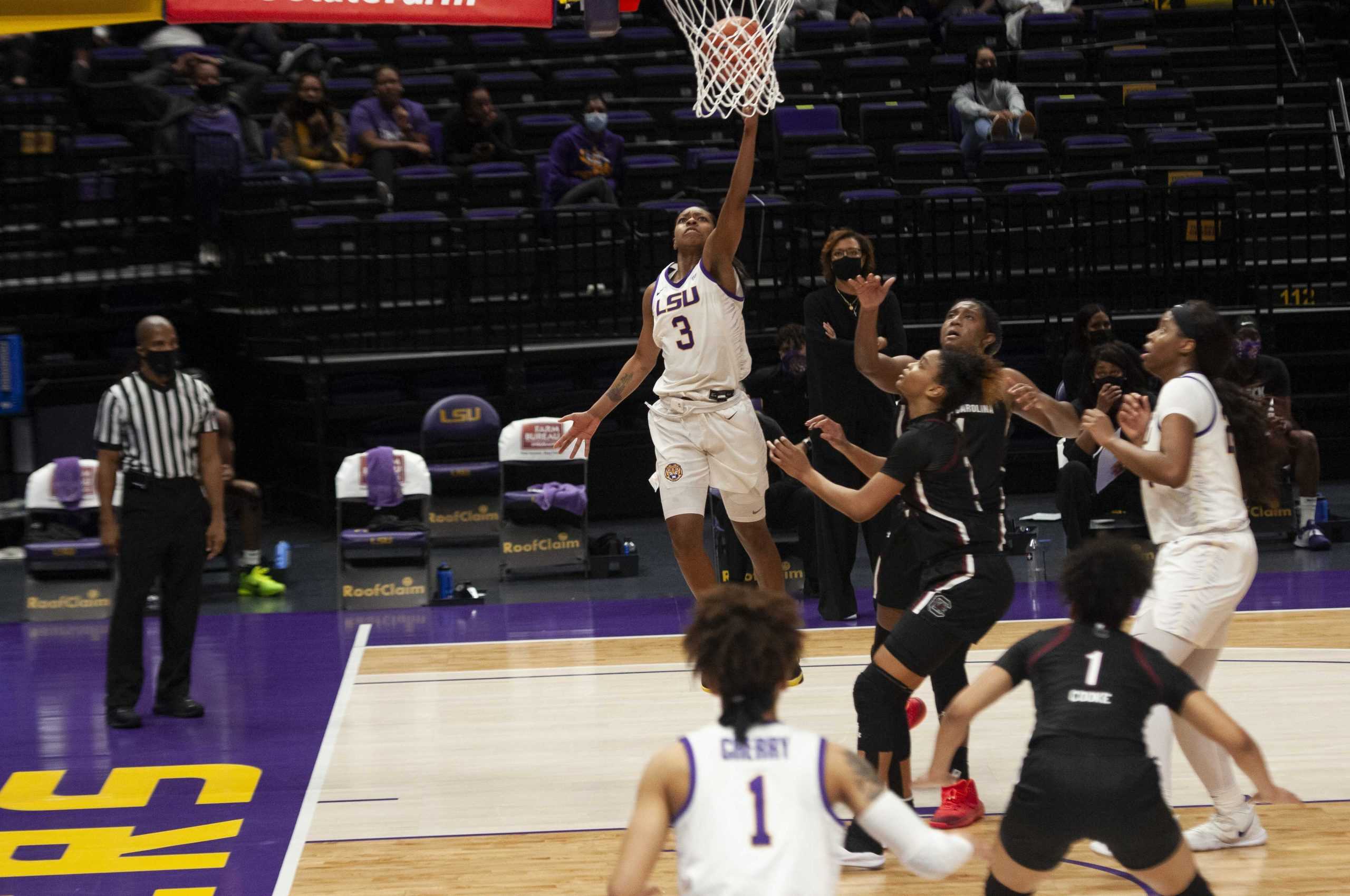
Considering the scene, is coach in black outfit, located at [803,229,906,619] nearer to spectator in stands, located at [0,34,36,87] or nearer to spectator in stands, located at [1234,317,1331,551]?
spectator in stands, located at [1234,317,1331,551]

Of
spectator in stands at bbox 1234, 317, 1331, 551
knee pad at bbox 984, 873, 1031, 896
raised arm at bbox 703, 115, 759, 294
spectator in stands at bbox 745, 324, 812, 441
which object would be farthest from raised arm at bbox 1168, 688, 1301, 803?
spectator in stands at bbox 745, 324, 812, 441

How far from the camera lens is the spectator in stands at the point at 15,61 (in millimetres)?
13523

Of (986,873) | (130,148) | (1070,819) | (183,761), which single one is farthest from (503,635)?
(130,148)

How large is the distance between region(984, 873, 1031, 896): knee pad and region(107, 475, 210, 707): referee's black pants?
4605 millimetres

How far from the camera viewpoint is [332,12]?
19.3 ft

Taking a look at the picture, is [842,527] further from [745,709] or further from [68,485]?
[745,709]

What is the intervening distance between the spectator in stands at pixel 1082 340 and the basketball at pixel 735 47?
4379 millimetres

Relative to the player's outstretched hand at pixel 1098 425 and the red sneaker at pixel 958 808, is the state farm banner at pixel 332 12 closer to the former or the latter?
the player's outstretched hand at pixel 1098 425

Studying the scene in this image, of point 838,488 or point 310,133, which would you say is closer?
Result: point 838,488

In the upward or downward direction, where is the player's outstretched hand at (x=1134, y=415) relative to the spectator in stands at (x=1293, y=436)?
upward

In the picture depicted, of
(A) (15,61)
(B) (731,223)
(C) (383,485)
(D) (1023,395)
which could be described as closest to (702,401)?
(B) (731,223)

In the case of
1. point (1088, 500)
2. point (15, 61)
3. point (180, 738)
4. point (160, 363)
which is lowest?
point (180, 738)

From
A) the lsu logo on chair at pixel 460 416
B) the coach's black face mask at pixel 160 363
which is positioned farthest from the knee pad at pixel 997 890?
the lsu logo on chair at pixel 460 416

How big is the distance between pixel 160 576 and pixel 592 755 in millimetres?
2315
